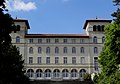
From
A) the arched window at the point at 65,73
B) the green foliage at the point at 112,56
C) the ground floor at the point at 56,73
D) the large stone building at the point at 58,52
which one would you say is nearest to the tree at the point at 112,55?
the green foliage at the point at 112,56

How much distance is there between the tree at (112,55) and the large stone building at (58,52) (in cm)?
4739

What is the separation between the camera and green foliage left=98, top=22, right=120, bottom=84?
3294 cm

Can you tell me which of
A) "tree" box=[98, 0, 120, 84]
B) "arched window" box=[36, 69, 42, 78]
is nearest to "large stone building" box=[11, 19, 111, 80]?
"arched window" box=[36, 69, 42, 78]

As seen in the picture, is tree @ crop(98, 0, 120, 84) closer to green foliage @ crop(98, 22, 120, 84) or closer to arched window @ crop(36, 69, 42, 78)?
green foliage @ crop(98, 22, 120, 84)

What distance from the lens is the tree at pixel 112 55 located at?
32666 mm

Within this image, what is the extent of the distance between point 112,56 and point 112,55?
116 mm

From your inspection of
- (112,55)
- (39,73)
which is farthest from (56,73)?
(112,55)

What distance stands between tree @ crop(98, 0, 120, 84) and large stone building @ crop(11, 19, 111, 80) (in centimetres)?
4739

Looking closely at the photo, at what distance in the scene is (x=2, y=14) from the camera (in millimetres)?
19812

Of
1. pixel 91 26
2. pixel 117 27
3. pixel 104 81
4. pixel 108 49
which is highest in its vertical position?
pixel 91 26

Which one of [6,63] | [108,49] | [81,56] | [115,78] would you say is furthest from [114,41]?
[81,56]

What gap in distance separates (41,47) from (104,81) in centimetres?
4903

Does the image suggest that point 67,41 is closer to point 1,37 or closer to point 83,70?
point 83,70

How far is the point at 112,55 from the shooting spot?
33500 mm
